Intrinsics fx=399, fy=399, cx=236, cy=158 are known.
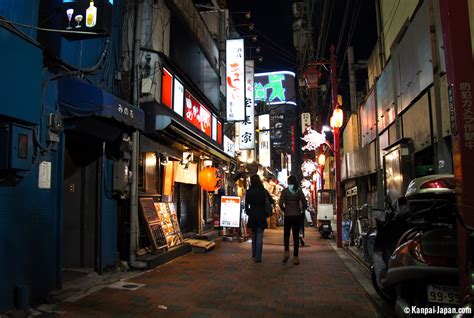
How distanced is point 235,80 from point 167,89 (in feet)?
23.5

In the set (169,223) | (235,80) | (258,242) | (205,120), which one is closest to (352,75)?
(235,80)

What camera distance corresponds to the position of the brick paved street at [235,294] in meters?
5.77

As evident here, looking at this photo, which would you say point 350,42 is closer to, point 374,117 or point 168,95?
point 374,117

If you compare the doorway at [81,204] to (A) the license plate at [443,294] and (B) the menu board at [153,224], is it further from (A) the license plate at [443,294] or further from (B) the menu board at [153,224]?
(A) the license plate at [443,294]

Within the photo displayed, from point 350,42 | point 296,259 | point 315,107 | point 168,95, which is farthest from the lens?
point 315,107

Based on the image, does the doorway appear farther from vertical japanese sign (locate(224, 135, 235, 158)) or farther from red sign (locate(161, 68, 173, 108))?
vertical japanese sign (locate(224, 135, 235, 158))

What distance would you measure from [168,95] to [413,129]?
6679mm

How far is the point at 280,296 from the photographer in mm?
6703

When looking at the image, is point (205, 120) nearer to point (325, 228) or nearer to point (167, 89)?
point (167, 89)

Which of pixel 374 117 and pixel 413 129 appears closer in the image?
pixel 413 129

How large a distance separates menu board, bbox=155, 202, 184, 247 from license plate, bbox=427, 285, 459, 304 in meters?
7.70

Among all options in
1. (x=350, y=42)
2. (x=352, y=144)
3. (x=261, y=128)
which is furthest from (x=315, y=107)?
(x=350, y=42)

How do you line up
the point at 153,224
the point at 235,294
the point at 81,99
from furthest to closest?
the point at 153,224 < the point at 235,294 < the point at 81,99

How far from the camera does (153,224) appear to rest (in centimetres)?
1017
